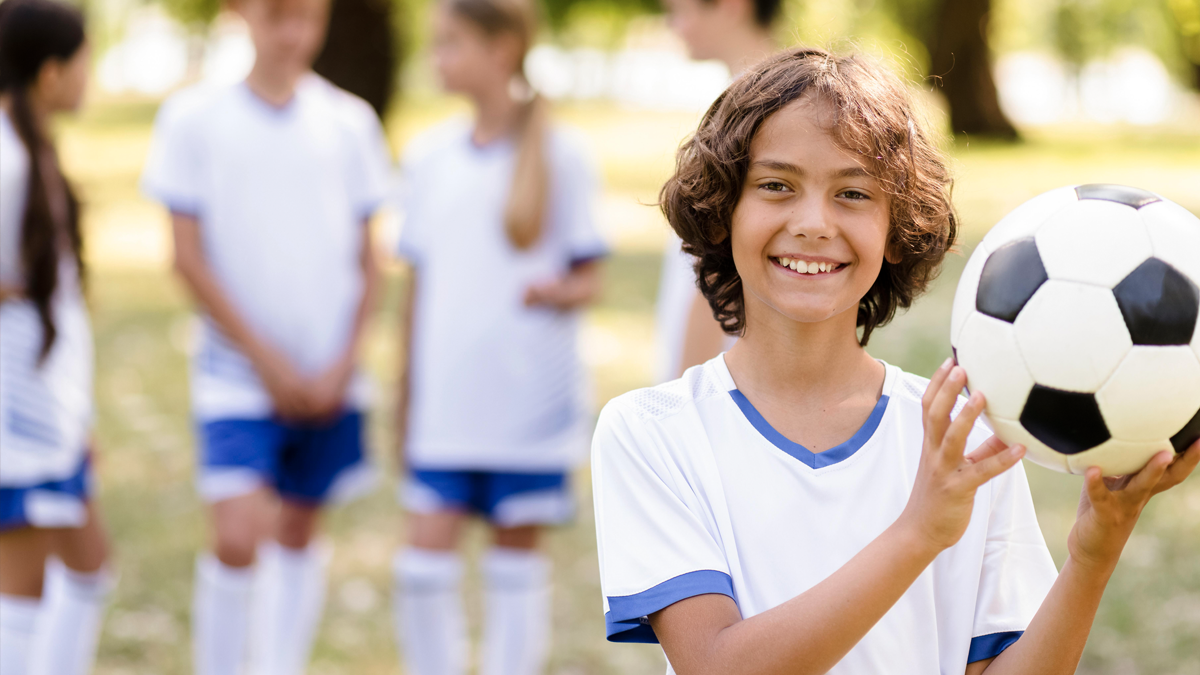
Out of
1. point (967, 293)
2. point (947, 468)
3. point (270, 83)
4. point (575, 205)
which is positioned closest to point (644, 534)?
point (947, 468)

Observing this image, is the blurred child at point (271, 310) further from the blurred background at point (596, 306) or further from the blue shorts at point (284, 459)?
the blurred background at point (596, 306)

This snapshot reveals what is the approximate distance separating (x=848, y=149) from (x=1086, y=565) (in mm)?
673

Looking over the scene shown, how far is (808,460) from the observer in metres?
1.70

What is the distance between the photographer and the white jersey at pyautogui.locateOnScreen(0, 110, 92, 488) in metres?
3.33

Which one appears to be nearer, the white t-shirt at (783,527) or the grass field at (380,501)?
the white t-shirt at (783,527)

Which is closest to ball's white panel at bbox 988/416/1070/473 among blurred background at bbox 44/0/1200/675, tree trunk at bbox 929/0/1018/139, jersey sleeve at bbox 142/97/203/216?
blurred background at bbox 44/0/1200/675

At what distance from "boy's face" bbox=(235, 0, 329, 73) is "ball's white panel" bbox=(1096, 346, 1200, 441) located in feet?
10.2

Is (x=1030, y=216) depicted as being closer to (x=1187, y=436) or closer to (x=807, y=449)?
(x=1187, y=436)

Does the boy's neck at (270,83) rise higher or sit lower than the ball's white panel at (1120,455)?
higher

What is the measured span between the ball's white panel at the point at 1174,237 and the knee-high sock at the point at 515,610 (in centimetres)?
263

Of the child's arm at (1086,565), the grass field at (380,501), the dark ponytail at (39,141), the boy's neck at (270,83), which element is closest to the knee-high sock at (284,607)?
the grass field at (380,501)

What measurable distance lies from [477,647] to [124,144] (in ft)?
63.5

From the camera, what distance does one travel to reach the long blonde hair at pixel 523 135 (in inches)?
147

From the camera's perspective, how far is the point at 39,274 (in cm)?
342
